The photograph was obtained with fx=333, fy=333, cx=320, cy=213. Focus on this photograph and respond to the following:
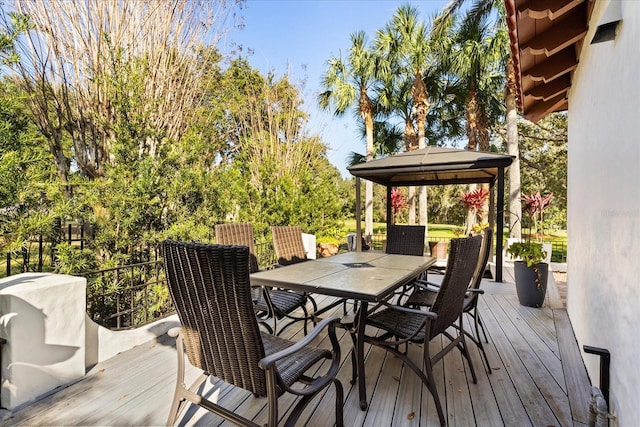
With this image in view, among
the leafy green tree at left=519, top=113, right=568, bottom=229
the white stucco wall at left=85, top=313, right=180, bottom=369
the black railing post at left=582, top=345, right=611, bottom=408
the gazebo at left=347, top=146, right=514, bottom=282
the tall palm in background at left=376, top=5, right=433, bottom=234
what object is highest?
the tall palm in background at left=376, top=5, right=433, bottom=234

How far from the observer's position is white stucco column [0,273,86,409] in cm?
195

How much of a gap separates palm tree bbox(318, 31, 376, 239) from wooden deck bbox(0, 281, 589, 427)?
8160 millimetres

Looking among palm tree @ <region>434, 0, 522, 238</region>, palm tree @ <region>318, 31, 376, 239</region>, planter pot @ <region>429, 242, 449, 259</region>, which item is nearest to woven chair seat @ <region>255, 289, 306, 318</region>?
planter pot @ <region>429, 242, 449, 259</region>

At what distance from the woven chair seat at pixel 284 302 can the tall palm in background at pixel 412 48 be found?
854 centimetres

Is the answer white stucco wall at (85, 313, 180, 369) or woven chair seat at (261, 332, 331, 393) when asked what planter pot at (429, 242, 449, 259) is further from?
woven chair seat at (261, 332, 331, 393)

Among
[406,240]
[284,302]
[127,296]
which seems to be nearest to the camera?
[284,302]

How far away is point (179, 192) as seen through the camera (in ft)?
11.7

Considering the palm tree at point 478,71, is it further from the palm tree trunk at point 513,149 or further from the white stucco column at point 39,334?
the white stucco column at point 39,334

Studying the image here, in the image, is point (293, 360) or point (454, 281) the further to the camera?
point (454, 281)

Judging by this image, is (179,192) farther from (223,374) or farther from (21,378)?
(223,374)

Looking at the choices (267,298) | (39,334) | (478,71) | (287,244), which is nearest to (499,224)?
(287,244)

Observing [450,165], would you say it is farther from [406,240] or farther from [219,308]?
[219,308]

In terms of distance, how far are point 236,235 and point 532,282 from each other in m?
3.63

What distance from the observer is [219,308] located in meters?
1.52
